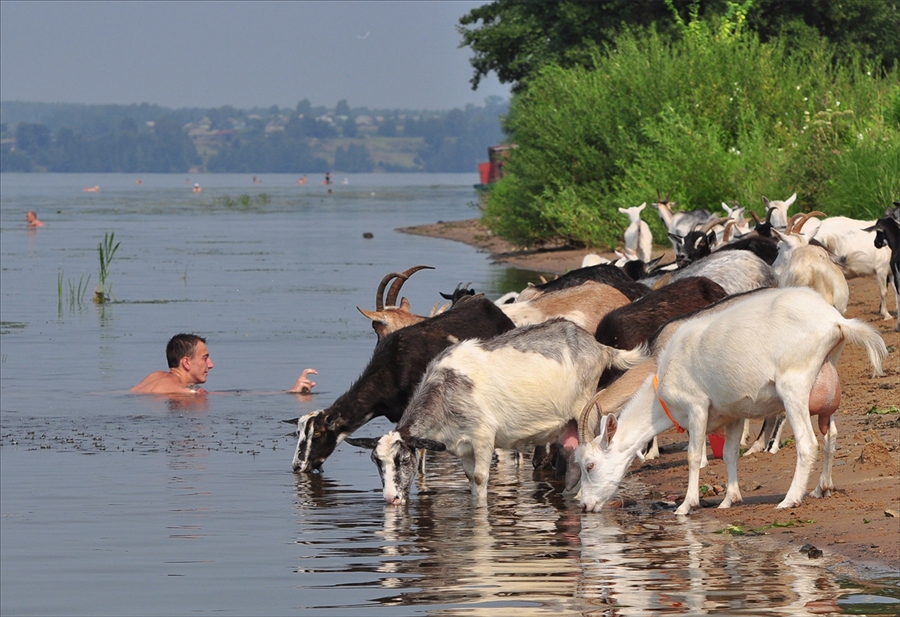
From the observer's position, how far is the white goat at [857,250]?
19.1 m

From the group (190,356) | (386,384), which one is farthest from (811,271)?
(190,356)

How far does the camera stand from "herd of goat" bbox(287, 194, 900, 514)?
28.8 ft

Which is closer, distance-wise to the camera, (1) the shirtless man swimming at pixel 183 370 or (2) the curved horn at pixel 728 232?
(1) the shirtless man swimming at pixel 183 370

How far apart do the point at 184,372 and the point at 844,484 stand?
8914 millimetres

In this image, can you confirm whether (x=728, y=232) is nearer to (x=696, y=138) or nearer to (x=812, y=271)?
(x=812, y=271)

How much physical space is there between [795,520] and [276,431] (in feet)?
22.5

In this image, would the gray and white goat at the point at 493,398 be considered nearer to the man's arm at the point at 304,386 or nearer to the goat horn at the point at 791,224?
the man's arm at the point at 304,386

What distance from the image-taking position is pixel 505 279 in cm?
3238

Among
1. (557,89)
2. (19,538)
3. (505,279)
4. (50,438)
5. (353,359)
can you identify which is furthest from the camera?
(557,89)

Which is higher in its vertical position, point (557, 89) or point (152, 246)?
point (557, 89)

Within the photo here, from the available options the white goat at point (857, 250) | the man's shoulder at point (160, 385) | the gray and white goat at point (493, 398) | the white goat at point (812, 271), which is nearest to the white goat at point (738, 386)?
the gray and white goat at point (493, 398)

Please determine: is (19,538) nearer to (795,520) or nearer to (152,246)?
(795,520)

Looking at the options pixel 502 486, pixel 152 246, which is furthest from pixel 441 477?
pixel 152 246

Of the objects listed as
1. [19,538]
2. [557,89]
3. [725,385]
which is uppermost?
[557,89]
